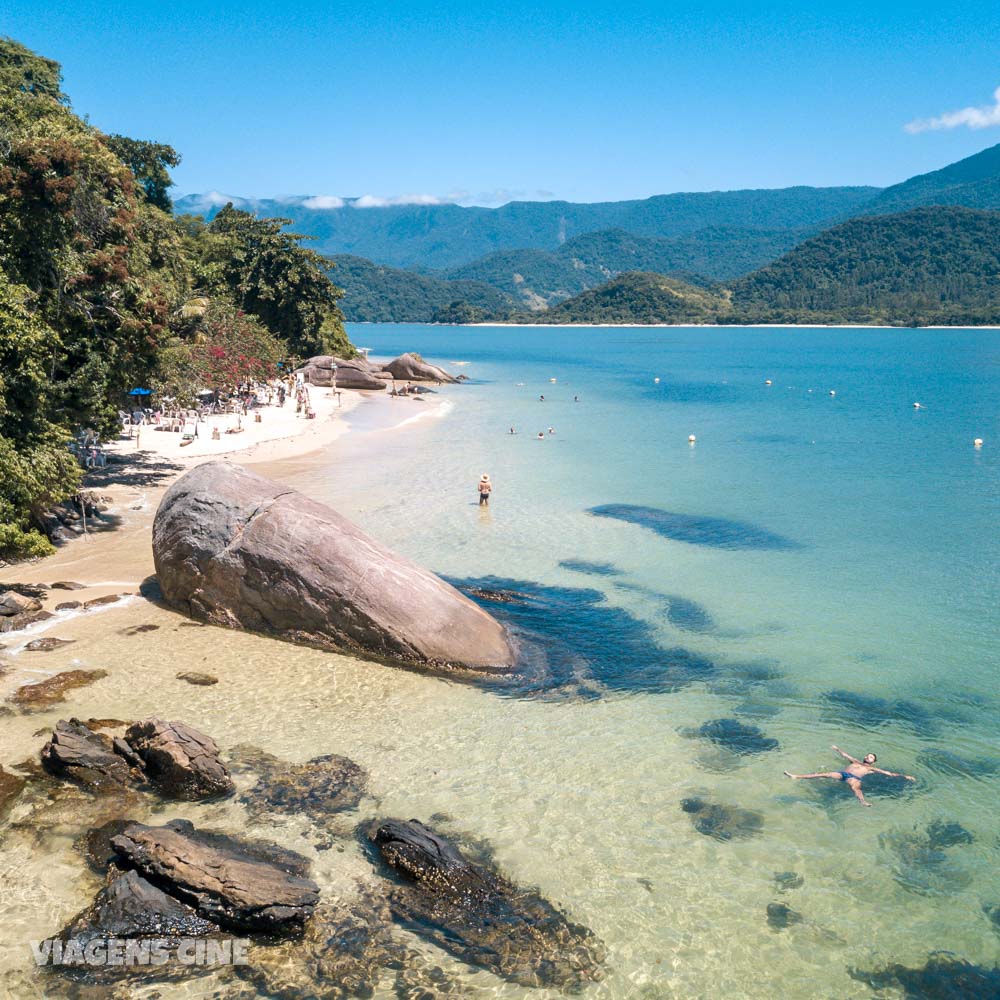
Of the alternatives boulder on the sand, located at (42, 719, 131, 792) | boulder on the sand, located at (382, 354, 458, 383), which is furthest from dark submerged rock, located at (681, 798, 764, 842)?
boulder on the sand, located at (382, 354, 458, 383)

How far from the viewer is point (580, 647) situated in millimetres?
17578

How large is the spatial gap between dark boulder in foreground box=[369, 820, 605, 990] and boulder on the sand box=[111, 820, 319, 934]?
114 centimetres

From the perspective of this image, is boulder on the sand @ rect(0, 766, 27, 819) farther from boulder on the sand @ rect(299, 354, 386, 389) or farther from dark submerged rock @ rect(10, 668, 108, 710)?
boulder on the sand @ rect(299, 354, 386, 389)

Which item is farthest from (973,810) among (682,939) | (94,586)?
(94,586)

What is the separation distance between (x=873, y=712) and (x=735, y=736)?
3.03 meters

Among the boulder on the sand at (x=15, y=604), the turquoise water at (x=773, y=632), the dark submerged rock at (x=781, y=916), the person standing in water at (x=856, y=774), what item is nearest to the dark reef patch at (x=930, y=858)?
the turquoise water at (x=773, y=632)

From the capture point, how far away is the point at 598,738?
13.8m

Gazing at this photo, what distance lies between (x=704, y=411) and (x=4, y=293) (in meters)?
53.7

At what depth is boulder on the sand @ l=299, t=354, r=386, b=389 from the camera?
7269 centimetres

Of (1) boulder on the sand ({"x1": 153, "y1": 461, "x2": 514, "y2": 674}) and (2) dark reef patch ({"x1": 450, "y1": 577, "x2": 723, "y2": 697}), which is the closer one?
(2) dark reef patch ({"x1": 450, "y1": 577, "x2": 723, "y2": 697})

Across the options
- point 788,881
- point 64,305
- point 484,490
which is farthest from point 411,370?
point 788,881

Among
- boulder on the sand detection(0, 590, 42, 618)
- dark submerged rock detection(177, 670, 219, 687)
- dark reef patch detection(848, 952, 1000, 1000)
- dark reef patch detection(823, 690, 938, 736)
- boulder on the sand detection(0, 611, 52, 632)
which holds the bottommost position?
dark reef patch detection(848, 952, 1000, 1000)

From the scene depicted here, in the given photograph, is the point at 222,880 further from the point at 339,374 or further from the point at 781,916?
the point at 339,374

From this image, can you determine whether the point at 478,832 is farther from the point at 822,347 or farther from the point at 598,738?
the point at 822,347
